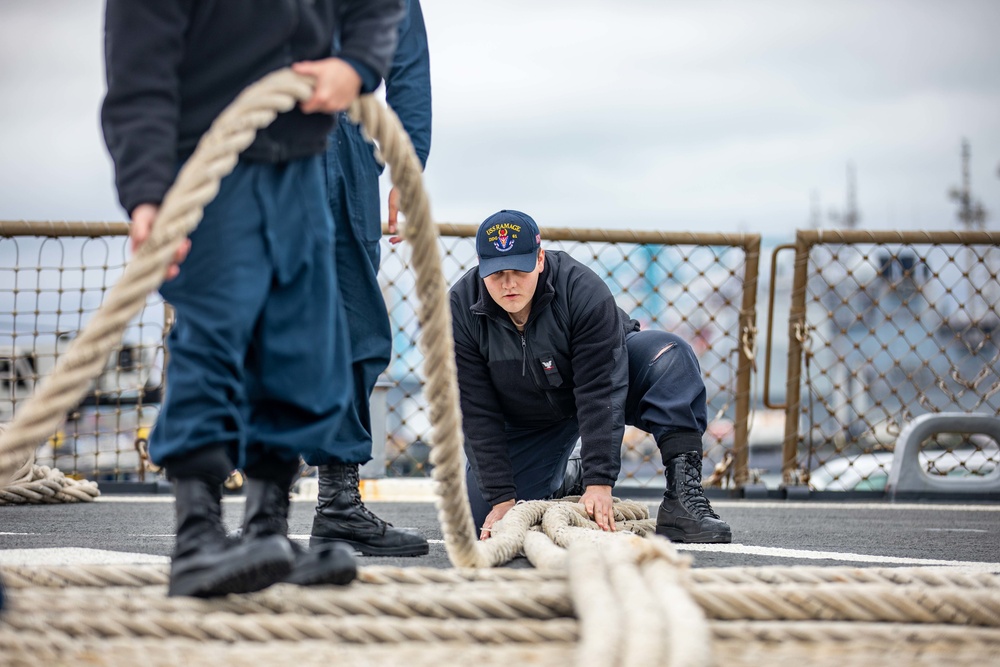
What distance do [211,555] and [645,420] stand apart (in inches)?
58.2

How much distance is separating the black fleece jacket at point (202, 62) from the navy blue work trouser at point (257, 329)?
0.21ft

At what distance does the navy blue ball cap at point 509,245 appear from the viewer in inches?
89.4


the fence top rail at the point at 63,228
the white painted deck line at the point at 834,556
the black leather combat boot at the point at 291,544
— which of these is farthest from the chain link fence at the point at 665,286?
the black leather combat boot at the point at 291,544

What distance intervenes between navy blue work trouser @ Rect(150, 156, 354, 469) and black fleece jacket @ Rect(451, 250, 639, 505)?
1.05 metres

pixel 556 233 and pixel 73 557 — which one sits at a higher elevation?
pixel 556 233

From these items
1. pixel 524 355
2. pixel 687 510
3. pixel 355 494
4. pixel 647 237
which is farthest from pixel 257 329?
pixel 647 237

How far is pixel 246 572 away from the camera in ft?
3.50

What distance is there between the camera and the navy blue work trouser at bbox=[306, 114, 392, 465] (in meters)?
1.88

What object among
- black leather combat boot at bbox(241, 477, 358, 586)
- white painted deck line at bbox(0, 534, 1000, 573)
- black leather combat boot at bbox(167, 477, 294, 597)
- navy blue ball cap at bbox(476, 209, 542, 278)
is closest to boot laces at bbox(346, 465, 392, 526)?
white painted deck line at bbox(0, 534, 1000, 573)

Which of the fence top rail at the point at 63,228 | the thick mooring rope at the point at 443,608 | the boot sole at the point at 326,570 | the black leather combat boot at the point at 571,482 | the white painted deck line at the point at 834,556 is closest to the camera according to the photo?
the thick mooring rope at the point at 443,608

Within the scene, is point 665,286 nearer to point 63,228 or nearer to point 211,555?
point 63,228

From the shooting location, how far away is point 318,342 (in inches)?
51.3

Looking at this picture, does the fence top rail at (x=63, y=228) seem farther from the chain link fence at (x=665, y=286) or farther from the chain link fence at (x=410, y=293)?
the chain link fence at (x=665, y=286)

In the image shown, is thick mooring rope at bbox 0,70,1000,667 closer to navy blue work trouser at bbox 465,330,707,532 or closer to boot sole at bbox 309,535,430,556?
boot sole at bbox 309,535,430,556
